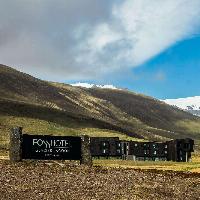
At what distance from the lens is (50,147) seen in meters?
44.7

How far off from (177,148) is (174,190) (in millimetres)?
41751

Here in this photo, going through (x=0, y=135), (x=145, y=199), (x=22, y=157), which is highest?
(x=0, y=135)

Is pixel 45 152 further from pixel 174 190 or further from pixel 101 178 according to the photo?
pixel 174 190

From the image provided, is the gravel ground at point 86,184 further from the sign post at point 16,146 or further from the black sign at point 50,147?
the black sign at point 50,147

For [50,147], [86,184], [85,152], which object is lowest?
[86,184]

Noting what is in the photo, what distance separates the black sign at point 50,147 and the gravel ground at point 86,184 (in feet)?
13.1

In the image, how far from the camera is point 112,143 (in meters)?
71.5

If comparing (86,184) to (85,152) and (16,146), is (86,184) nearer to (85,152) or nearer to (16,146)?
(16,146)

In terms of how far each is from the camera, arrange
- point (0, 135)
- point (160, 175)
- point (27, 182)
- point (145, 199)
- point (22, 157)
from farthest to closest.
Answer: point (0, 135) < point (22, 157) < point (160, 175) < point (27, 182) < point (145, 199)

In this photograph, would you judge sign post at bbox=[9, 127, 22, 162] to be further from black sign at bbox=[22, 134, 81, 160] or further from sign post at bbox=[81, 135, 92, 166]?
sign post at bbox=[81, 135, 92, 166]

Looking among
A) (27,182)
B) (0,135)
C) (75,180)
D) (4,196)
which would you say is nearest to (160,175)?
(75,180)

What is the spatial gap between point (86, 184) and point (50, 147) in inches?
540

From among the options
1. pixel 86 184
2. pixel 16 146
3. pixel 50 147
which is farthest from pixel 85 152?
pixel 86 184

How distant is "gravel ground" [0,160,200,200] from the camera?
1105 inches
